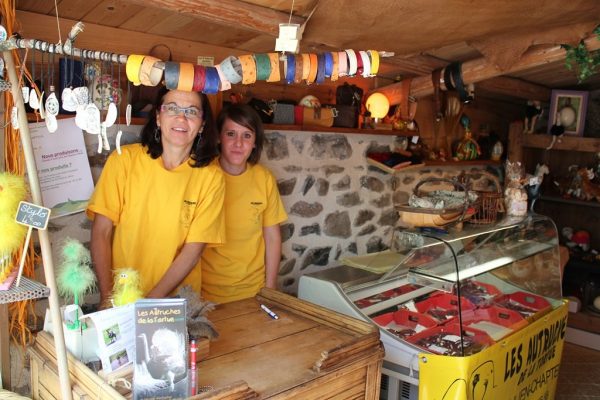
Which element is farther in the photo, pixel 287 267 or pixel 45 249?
pixel 287 267

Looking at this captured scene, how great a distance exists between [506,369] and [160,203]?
1874 millimetres

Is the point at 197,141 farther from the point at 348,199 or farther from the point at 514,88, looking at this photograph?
the point at 514,88

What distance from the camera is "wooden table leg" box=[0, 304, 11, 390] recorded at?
6.25 feet

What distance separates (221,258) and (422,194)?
4.36ft

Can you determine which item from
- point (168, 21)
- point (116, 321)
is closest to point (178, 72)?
point (116, 321)

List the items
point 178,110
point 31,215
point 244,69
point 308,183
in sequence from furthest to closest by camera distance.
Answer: point 308,183, point 178,110, point 244,69, point 31,215

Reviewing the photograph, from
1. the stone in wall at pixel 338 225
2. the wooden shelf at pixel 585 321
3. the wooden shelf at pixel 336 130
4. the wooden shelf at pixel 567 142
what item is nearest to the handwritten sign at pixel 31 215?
the wooden shelf at pixel 336 130

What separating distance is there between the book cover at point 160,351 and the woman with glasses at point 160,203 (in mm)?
845

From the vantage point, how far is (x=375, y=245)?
442 cm

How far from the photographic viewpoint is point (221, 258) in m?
2.96

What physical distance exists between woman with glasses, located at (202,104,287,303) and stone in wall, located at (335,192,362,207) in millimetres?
1004

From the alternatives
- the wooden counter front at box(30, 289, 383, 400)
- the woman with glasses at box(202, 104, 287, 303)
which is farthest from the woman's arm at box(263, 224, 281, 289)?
the wooden counter front at box(30, 289, 383, 400)

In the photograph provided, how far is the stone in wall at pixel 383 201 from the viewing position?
4.35 m

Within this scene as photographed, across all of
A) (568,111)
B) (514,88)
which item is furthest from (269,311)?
(568,111)
